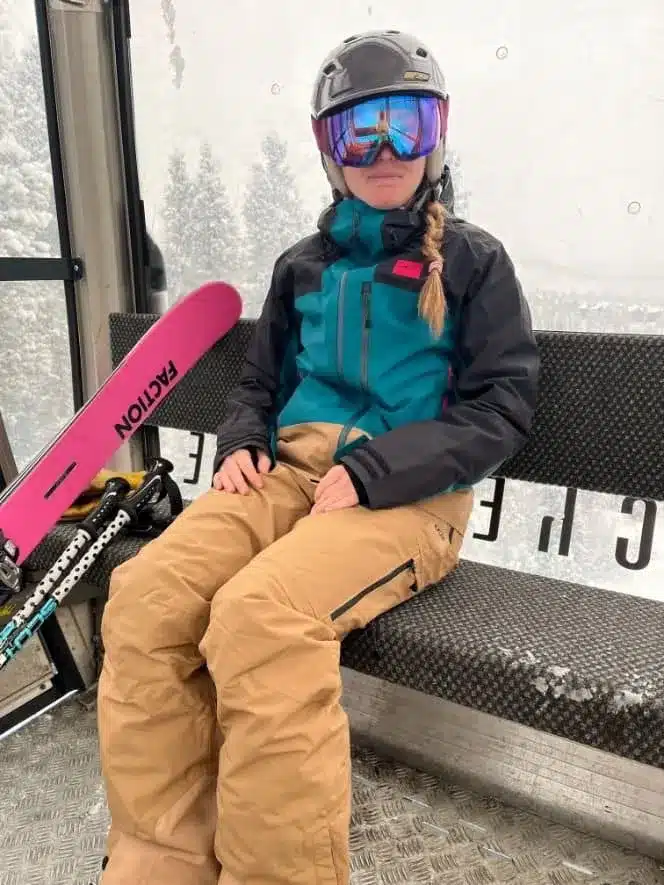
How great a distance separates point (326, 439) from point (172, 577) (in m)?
0.40

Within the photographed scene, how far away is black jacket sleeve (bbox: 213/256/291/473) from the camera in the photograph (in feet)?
5.19

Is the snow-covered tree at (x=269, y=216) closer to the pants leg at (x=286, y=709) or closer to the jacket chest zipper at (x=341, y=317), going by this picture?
the jacket chest zipper at (x=341, y=317)

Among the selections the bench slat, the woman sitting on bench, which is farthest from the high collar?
the bench slat

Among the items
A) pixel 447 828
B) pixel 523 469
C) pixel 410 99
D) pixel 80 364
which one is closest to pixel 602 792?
pixel 447 828

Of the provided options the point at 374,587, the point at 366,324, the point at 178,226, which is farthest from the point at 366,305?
the point at 178,226

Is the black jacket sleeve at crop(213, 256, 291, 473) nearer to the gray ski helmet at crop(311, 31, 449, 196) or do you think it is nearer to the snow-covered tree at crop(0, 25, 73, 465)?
the gray ski helmet at crop(311, 31, 449, 196)

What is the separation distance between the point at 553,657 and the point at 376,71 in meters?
1.04

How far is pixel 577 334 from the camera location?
1.51m

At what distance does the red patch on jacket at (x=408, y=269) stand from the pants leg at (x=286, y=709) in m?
0.52

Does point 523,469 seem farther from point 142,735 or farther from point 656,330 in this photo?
point 142,735

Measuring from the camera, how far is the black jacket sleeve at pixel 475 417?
4.11 feet

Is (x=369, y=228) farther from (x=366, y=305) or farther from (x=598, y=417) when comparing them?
(x=598, y=417)

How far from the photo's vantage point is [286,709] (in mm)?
1005

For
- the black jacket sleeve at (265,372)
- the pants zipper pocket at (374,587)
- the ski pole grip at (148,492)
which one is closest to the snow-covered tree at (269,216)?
the black jacket sleeve at (265,372)
